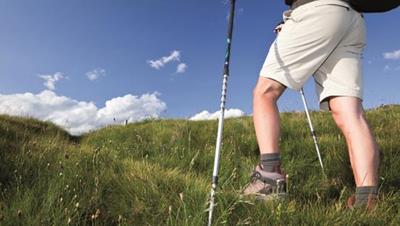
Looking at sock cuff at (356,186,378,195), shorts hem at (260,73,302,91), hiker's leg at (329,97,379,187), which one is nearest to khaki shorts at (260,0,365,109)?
shorts hem at (260,73,302,91)

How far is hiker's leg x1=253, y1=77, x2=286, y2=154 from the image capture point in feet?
13.1

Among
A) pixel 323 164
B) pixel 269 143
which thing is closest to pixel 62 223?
pixel 269 143

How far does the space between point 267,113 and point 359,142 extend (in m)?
0.87

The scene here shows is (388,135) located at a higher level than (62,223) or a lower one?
higher

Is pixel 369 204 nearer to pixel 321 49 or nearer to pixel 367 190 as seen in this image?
pixel 367 190

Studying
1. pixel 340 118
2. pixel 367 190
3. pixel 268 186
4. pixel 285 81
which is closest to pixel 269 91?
pixel 285 81

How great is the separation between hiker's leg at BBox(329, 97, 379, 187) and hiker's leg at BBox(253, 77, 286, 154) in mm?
626

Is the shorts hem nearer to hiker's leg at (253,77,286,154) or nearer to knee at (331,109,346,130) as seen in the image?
hiker's leg at (253,77,286,154)

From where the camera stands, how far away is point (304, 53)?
410 cm

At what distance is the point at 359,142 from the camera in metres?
4.04

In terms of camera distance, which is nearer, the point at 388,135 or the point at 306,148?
the point at 306,148

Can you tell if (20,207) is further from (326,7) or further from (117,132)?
(117,132)

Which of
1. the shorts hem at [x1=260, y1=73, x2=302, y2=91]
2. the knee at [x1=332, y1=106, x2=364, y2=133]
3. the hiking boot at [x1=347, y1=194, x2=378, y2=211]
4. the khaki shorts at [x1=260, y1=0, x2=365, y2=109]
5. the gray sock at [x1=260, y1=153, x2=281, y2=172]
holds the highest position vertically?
the khaki shorts at [x1=260, y1=0, x2=365, y2=109]

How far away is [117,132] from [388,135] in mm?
7156
